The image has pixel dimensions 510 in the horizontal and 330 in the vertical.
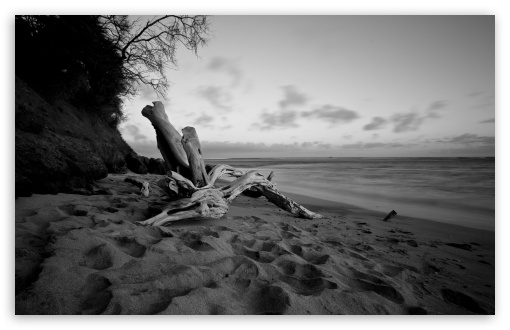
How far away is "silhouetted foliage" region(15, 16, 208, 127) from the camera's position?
16.0 ft

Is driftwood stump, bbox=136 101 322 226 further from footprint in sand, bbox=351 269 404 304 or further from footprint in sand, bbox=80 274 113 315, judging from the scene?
footprint in sand, bbox=351 269 404 304

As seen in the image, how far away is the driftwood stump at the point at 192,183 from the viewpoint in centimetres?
320

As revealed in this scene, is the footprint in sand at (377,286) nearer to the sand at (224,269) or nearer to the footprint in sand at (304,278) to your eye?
the sand at (224,269)

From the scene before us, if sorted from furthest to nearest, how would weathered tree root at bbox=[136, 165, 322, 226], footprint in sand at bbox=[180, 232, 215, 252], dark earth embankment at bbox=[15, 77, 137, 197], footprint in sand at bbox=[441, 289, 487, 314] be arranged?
dark earth embankment at bbox=[15, 77, 137, 197], weathered tree root at bbox=[136, 165, 322, 226], footprint in sand at bbox=[180, 232, 215, 252], footprint in sand at bbox=[441, 289, 487, 314]

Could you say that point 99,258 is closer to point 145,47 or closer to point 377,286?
point 377,286

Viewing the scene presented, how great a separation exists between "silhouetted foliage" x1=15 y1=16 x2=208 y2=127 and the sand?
9.03 feet

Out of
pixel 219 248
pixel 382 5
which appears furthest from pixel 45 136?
pixel 382 5

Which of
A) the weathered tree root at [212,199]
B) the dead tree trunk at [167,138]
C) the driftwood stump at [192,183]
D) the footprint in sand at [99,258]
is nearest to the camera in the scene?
the footprint in sand at [99,258]

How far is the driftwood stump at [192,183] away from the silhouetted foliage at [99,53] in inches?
71.9

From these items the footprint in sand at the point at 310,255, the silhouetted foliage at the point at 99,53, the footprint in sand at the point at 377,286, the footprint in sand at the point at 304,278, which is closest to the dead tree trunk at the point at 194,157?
the footprint in sand at the point at 310,255

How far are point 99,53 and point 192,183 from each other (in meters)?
5.89

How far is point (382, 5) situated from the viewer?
2.67m

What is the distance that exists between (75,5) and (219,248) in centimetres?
284

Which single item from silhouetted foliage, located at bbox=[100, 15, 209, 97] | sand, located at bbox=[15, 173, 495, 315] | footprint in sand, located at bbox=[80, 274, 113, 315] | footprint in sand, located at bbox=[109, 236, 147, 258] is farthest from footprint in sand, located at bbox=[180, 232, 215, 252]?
silhouetted foliage, located at bbox=[100, 15, 209, 97]
